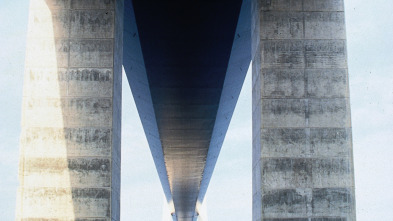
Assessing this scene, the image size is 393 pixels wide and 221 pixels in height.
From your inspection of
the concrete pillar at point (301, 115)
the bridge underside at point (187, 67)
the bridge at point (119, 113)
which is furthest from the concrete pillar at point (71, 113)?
the bridge underside at point (187, 67)

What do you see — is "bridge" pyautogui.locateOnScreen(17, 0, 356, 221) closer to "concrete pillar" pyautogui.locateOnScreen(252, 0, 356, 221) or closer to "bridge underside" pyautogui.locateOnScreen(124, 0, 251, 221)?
"concrete pillar" pyautogui.locateOnScreen(252, 0, 356, 221)

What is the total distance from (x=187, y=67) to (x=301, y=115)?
Result: 11478 mm

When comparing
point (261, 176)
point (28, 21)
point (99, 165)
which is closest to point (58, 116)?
point (99, 165)

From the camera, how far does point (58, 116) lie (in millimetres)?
16344

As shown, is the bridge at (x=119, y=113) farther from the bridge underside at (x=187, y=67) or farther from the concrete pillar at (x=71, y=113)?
the bridge underside at (x=187, y=67)

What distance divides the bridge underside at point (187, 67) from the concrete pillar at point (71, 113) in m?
4.30

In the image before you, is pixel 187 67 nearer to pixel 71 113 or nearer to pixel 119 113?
pixel 119 113

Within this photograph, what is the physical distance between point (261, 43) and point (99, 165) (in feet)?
18.1

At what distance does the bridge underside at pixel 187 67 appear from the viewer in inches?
869

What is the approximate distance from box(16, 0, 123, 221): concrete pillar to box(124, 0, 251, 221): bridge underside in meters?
4.30

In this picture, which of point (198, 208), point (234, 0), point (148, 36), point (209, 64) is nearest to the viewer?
point (234, 0)

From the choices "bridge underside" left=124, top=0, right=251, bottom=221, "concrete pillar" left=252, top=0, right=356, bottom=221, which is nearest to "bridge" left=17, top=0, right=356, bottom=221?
"concrete pillar" left=252, top=0, right=356, bottom=221

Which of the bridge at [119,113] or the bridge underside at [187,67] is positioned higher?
the bridge underside at [187,67]

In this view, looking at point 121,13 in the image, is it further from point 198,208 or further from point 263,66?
point 198,208
